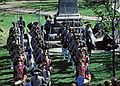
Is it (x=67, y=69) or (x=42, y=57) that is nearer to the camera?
(x=42, y=57)

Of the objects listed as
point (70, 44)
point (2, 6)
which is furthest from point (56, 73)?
point (2, 6)

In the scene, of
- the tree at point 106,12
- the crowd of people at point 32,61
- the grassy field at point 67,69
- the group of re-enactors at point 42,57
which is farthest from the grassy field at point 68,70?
the tree at point 106,12

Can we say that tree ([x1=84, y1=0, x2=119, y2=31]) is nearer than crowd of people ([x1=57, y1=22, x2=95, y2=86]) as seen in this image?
No

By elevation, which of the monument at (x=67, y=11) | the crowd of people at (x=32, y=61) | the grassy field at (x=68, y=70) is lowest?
the grassy field at (x=68, y=70)

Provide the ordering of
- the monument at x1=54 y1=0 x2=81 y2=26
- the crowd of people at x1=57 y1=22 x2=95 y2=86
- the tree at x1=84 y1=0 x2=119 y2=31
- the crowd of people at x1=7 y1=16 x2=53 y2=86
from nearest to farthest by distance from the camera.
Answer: the crowd of people at x1=7 y1=16 x2=53 y2=86
the crowd of people at x1=57 y1=22 x2=95 y2=86
the tree at x1=84 y1=0 x2=119 y2=31
the monument at x1=54 y1=0 x2=81 y2=26

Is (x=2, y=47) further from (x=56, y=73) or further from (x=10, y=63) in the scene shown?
(x=56, y=73)

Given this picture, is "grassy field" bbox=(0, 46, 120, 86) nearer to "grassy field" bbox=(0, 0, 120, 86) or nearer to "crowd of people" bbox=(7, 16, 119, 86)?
"grassy field" bbox=(0, 0, 120, 86)

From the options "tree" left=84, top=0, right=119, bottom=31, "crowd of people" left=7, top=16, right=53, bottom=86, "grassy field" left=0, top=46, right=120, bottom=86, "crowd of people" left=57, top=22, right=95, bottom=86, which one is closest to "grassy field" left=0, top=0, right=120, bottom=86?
"grassy field" left=0, top=46, right=120, bottom=86

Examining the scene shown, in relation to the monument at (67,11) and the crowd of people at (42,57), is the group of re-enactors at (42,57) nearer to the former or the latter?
the crowd of people at (42,57)

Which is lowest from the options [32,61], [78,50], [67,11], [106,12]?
[32,61]

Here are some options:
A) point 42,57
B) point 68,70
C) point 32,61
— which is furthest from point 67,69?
point 42,57

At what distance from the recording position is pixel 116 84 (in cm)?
1198

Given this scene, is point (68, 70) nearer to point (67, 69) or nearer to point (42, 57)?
point (67, 69)

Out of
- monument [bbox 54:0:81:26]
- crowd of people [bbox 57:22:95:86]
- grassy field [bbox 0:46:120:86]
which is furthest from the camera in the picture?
monument [bbox 54:0:81:26]
